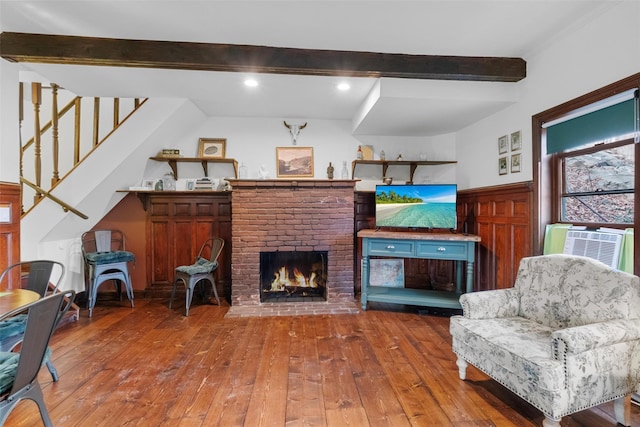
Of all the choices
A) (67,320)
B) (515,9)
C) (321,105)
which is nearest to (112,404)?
(67,320)

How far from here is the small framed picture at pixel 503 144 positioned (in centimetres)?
307

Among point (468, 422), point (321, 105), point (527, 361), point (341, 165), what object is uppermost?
point (321, 105)

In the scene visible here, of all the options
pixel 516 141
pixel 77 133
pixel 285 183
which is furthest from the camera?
pixel 285 183

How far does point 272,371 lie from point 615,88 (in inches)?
125

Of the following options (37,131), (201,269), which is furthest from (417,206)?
(37,131)

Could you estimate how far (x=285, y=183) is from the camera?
12.0ft

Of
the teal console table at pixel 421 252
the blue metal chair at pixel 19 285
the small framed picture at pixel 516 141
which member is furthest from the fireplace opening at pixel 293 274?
the small framed picture at pixel 516 141

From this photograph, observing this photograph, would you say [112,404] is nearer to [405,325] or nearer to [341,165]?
[405,325]

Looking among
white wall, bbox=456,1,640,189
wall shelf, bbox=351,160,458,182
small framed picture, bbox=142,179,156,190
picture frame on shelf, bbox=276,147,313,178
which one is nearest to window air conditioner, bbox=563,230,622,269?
white wall, bbox=456,1,640,189

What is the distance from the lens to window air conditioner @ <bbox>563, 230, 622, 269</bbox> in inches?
80.1

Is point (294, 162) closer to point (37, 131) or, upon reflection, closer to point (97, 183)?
point (97, 183)

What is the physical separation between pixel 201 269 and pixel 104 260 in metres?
1.11

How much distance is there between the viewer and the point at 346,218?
3.76 meters

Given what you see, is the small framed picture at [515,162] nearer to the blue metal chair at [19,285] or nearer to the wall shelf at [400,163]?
the wall shelf at [400,163]
